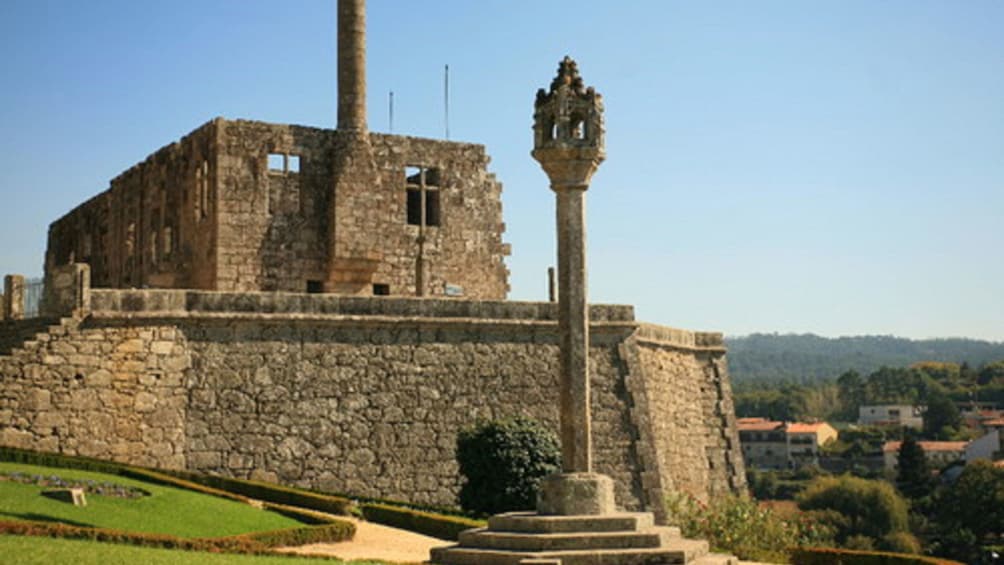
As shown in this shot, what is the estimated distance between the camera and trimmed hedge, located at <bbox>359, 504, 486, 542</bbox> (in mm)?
24422

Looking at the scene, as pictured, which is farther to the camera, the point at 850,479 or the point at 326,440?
the point at 850,479

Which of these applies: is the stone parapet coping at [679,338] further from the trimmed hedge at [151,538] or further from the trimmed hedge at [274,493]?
the trimmed hedge at [151,538]

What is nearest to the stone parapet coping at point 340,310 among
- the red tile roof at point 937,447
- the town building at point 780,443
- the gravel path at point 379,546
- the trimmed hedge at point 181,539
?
the trimmed hedge at point 181,539

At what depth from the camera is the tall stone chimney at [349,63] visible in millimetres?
36281

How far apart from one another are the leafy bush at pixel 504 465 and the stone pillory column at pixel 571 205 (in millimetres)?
7719

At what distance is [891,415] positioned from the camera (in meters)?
152

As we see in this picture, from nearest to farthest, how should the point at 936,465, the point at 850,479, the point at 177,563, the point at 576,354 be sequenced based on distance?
the point at 177,563 → the point at 576,354 → the point at 850,479 → the point at 936,465

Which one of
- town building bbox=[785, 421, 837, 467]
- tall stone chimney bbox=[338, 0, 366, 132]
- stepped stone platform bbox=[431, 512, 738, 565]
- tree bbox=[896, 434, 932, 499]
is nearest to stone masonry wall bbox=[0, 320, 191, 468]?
tall stone chimney bbox=[338, 0, 366, 132]

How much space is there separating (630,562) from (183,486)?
10.4 m

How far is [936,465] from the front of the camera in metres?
101

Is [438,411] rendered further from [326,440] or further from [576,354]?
[576,354]

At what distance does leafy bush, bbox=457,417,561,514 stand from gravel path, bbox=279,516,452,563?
2457 millimetres

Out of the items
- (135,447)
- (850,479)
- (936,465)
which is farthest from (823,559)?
(936,465)

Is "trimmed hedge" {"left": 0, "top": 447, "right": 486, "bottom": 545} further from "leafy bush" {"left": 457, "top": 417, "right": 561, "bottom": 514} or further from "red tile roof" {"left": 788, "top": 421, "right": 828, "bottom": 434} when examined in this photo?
"red tile roof" {"left": 788, "top": 421, "right": 828, "bottom": 434}
